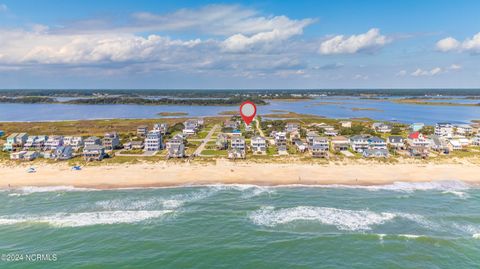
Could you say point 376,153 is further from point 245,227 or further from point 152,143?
point 152,143

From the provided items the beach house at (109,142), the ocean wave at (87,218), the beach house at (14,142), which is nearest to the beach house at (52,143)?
the beach house at (14,142)

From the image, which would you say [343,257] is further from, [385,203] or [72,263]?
[72,263]

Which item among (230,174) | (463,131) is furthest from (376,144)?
(463,131)

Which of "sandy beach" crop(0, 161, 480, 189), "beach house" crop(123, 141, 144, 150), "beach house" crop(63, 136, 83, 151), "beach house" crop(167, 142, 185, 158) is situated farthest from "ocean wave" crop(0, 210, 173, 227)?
"beach house" crop(63, 136, 83, 151)

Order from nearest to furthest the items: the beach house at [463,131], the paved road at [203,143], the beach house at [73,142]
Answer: the paved road at [203,143]
the beach house at [73,142]
the beach house at [463,131]

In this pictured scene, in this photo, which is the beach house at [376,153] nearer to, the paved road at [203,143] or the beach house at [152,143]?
the paved road at [203,143]

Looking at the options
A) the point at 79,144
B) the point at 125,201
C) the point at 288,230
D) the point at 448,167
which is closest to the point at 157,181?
A: the point at 125,201

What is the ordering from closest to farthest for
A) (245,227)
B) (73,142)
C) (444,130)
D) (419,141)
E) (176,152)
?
(245,227)
(176,152)
(419,141)
(73,142)
(444,130)
